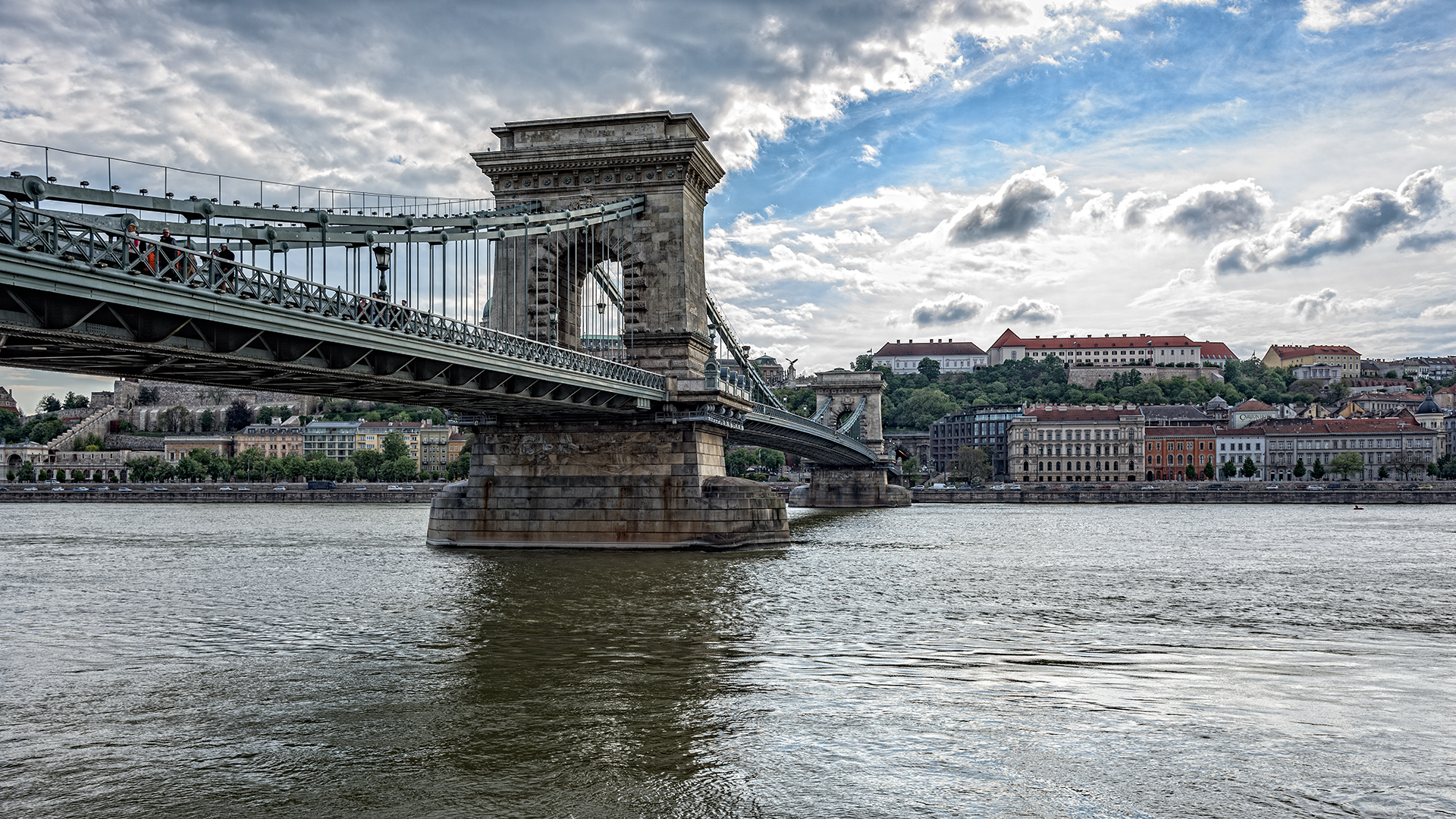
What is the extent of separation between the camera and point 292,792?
9875mm

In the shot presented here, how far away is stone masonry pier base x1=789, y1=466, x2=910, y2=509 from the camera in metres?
96.2

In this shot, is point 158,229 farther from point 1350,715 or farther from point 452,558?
point 1350,715

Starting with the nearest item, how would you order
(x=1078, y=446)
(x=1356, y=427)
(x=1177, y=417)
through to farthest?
(x=1356, y=427), (x=1078, y=446), (x=1177, y=417)

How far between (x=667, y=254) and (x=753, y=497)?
8858 millimetres

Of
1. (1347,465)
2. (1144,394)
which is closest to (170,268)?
(1347,465)

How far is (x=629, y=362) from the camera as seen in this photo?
39.0 metres

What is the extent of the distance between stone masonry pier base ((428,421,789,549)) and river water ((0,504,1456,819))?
4324 mm

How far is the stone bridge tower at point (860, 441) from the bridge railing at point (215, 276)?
68.2m

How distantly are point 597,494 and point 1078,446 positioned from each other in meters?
104

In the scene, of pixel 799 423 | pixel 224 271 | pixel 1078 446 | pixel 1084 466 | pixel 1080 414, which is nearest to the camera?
pixel 224 271

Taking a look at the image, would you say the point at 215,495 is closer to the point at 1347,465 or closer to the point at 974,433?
the point at 974,433

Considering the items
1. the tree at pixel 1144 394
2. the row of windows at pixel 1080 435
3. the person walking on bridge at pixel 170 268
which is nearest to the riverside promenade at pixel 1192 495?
the row of windows at pixel 1080 435

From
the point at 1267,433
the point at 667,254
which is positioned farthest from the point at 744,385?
the point at 1267,433

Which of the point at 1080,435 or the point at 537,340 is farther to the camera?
the point at 1080,435
